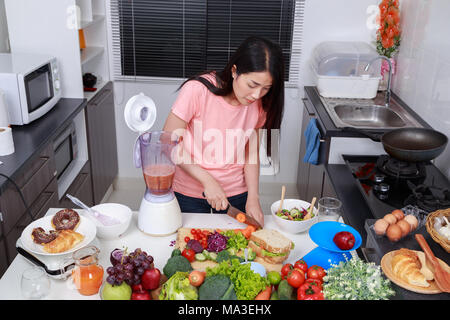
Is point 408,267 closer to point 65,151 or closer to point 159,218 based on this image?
point 159,218

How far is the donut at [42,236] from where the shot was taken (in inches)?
58.3

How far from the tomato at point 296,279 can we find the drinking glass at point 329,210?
403 millimetres

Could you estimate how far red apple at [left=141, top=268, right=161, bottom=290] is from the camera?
1.31 metres

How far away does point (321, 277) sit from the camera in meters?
1.36

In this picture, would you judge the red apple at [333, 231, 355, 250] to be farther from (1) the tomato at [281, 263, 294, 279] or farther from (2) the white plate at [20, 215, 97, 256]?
(2) the white plate at [20, 215, 97, 256]

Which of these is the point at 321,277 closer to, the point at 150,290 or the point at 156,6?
the point at 150,290

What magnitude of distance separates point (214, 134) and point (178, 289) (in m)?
0.81

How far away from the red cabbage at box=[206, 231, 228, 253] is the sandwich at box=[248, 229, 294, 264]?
94 mm

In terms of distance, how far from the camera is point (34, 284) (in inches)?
51.3

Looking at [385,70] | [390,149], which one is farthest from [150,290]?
[385,70]

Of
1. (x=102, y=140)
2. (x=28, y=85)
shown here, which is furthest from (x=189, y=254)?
(x=102, y=140)

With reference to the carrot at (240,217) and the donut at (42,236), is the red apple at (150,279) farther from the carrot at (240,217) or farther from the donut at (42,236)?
the carrot at (240,217)

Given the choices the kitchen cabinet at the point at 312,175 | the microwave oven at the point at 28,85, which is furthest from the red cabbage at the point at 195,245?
the microwave oven at the point at 28,85

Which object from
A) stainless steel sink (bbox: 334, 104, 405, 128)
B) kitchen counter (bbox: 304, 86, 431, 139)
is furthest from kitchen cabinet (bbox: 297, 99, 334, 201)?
stainless steel sink (bbox: 334, 104, 405, 128)
